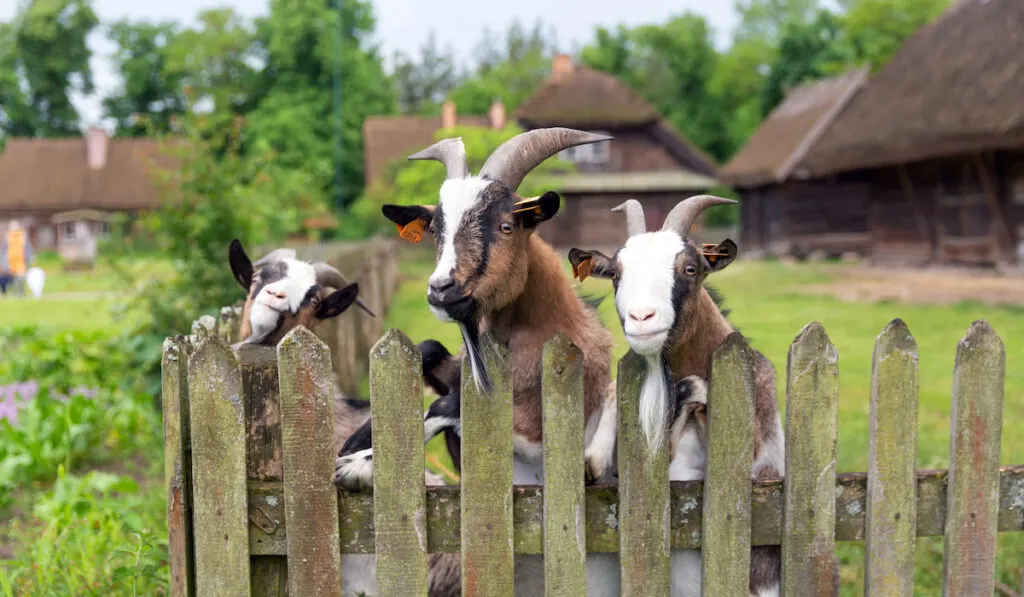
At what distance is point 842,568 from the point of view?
4074mm

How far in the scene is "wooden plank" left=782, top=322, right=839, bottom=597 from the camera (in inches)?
90.4

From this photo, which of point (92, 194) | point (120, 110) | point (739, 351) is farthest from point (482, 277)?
point (120, 110)

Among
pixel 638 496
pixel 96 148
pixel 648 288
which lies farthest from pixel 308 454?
pixel 96 148

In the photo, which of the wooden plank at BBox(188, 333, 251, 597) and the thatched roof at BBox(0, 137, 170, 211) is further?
the thatched roof at BBox(0, 137, 170, 211)

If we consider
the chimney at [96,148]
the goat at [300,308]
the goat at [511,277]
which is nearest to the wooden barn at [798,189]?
the goat at [300,308]

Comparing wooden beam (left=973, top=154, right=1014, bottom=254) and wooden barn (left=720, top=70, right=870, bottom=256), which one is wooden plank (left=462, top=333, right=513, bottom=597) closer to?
wooden beam (left=973, top=154, right=1014, bottom=254)

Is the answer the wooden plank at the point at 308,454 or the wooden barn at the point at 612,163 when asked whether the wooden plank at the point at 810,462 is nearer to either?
the wooden plank at the point at 308,454

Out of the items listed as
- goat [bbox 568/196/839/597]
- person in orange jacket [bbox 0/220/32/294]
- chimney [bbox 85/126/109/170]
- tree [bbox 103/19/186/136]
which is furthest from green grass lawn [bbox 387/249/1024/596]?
tree [bbox 103/19/186/136]

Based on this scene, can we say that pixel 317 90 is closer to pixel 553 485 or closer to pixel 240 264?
pixel 240 264

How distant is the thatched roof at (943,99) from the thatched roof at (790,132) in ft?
15.0

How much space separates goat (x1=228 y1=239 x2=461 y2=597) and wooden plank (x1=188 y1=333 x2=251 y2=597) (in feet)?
2.52

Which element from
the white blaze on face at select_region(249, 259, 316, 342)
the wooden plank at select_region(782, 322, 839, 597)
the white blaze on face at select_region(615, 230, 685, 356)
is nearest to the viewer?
the white blaze on face at select_region(615, 230, 685, 356)

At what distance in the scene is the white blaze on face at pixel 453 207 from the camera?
236 cm

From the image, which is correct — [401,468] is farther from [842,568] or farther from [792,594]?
[842,568]
